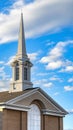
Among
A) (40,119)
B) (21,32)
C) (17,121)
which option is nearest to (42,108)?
(40,119)

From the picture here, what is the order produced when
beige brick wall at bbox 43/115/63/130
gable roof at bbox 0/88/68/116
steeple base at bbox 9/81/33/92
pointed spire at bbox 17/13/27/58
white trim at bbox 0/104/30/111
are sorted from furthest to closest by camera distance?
pointed spire at bbox 17/13/27/58 → steeple base at bbox 9/81/33/92 → beige brick wall at bbox 43/115/63/130 → gable roof at bbox 0/88/68/116 → white trim at bbox 0/104/30/111

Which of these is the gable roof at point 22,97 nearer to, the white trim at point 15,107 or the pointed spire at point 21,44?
the white trim at point 15,107

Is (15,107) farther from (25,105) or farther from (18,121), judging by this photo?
(18,121)

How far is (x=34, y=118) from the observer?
5069cm

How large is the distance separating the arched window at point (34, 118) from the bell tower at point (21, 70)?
119 inches

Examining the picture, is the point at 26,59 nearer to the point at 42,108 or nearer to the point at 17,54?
the point at 17,54

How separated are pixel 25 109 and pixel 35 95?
2.72 meters

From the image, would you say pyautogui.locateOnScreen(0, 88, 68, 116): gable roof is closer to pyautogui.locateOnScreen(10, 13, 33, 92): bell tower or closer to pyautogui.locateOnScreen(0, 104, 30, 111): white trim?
pyautogui.locateOnScreen(0, 104, 30, 111): white trim

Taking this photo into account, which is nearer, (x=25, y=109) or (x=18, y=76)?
(x=25, y=109)

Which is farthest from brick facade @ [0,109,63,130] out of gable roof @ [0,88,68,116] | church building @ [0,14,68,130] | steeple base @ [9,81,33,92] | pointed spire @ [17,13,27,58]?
pointed spire @ [17,13,27,58]

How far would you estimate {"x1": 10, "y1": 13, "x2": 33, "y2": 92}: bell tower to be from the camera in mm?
53094

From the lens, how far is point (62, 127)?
2173 inches

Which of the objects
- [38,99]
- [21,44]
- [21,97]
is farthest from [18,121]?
[21,44]

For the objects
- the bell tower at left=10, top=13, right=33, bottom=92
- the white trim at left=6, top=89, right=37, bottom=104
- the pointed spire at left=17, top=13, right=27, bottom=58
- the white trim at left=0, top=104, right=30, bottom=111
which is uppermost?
the pointed spire at left=17, top=13, right=27, bottom=58
